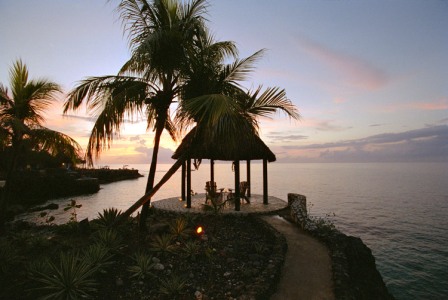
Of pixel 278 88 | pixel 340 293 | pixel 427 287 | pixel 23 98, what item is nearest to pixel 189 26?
pixel 278 88

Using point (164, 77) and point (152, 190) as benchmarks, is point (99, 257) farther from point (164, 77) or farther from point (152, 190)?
point (164, 77)

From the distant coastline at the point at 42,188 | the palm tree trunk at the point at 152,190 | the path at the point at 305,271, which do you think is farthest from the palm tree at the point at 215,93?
the distant coastline at the point at 42,188

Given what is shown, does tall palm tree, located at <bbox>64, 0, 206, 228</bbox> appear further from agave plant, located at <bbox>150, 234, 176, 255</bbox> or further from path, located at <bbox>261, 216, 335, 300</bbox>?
path, located at <bbox>261, 216, 335, 300</bbox>

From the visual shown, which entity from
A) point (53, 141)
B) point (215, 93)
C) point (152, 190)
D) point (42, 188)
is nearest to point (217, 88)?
point (215, 93)

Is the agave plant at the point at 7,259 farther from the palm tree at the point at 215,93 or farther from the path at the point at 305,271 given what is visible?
the path at the point at 305,271

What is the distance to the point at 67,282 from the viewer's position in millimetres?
4695

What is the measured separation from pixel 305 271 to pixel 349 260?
3.46 meters

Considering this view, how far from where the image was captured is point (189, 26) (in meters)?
6.40

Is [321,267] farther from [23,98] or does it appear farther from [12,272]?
[23,98]

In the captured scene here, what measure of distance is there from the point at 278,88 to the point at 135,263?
626 centimetres

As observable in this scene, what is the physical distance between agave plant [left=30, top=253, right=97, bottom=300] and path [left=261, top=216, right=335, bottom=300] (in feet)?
12.6

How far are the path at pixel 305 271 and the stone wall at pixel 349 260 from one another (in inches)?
9.8

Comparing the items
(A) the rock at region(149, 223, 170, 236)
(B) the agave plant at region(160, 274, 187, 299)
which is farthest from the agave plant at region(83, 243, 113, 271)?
(A) the rock at region(149, 223, 170, 236)

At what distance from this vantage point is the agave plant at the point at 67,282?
4582 millimetres
